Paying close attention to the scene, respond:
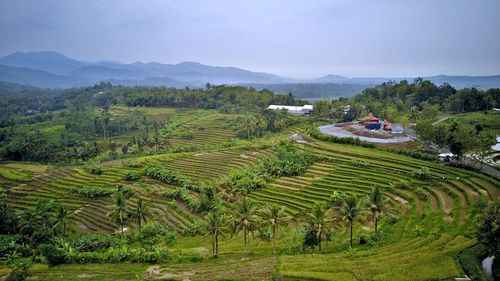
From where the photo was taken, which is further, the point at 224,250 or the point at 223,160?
the point at 223,160

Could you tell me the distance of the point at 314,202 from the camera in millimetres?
44469

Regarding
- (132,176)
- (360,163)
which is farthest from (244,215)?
(132,176)

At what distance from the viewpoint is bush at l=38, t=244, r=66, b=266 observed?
33.5 meters

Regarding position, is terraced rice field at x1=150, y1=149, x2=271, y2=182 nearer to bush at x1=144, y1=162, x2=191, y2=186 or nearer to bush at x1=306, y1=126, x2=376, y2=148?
bush at x1=144, y1=162, x2=191, y2=186

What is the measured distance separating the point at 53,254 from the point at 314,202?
27.0m

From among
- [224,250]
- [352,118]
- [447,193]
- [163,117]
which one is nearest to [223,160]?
Result: [224,250]

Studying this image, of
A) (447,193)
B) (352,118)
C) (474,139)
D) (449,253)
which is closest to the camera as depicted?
(449,253)

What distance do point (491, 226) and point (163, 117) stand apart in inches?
4154

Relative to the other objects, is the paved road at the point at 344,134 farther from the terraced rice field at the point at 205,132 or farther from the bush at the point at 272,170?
the terraced rice field at the point at 205,132

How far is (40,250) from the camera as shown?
3412 centimetres

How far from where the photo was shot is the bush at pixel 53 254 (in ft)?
110

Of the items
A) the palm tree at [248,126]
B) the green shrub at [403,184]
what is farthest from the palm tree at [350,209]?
the palm tree at [248,126]

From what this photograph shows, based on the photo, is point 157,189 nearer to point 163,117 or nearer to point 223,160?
point 223,160

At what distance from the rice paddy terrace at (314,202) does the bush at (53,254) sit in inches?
62.2
